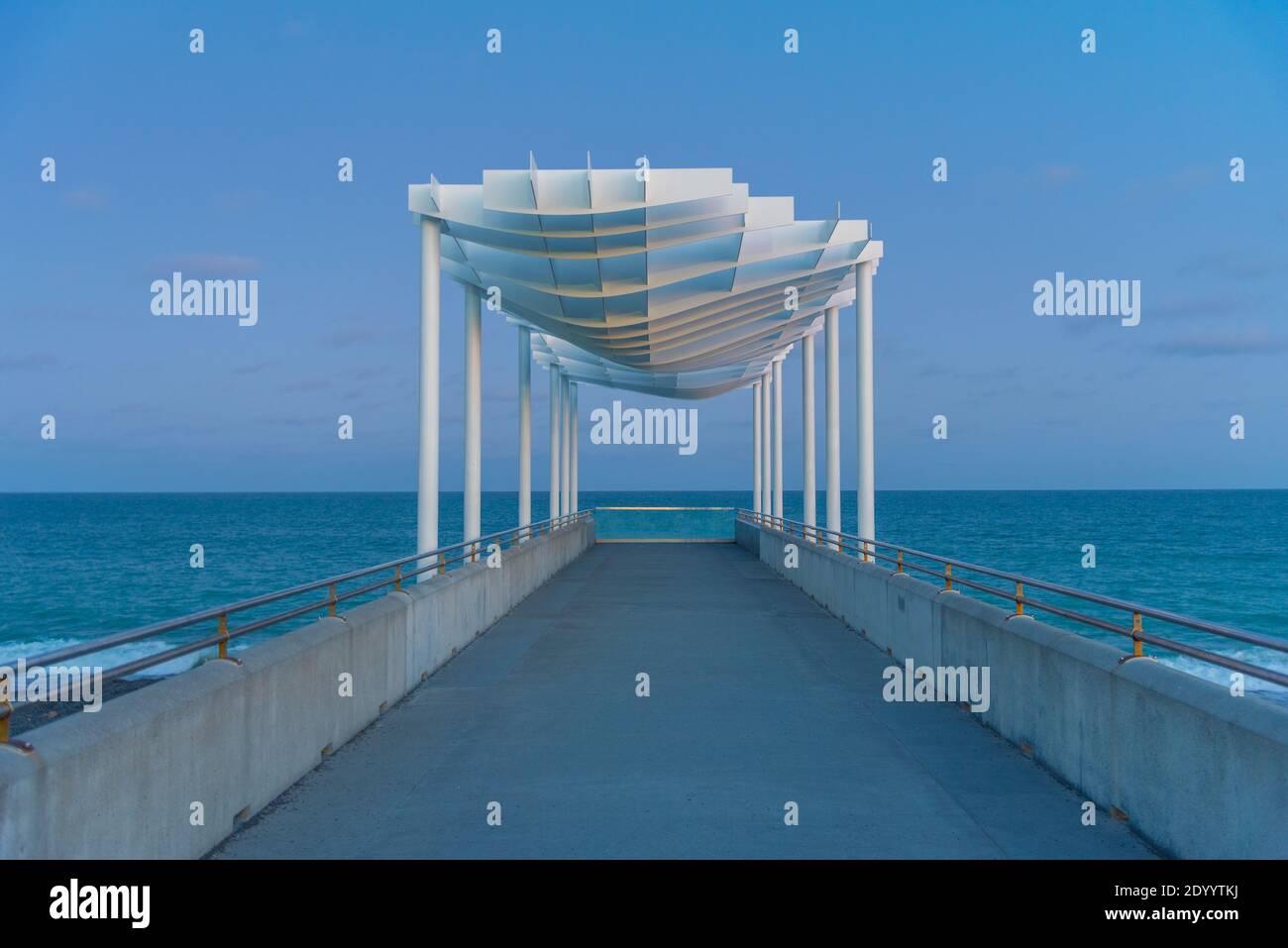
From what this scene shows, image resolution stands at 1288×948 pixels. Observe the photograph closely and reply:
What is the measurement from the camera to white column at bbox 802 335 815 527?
96.7 ft

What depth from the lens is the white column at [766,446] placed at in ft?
124

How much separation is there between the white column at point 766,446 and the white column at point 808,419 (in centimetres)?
598

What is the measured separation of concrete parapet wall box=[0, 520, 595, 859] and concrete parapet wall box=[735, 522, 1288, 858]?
16.2ft

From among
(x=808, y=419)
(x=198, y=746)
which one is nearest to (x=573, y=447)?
(x=808, y=419)

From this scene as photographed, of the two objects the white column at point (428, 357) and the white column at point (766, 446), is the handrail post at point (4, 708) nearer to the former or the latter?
the white column at point (428, 357)

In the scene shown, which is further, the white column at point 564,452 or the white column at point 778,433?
the white column at point 564,452

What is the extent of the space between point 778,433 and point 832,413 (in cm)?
1233

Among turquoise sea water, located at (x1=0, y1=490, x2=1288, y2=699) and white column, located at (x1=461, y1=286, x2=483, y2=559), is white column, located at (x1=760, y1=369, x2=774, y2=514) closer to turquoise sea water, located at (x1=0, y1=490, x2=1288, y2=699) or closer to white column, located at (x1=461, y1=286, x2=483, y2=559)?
turquoise sea water, located at (x1=0, y1=490, x2=1288, y2=699)

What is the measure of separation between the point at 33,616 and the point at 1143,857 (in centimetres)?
4677

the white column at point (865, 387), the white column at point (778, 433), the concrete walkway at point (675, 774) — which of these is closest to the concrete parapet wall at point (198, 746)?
the concrete walkway at point (675, 774)

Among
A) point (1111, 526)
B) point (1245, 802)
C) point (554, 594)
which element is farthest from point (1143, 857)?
point (1111, 526)

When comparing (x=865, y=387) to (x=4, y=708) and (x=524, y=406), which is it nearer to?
(x=524, y=406)

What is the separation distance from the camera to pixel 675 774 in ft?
24.2
